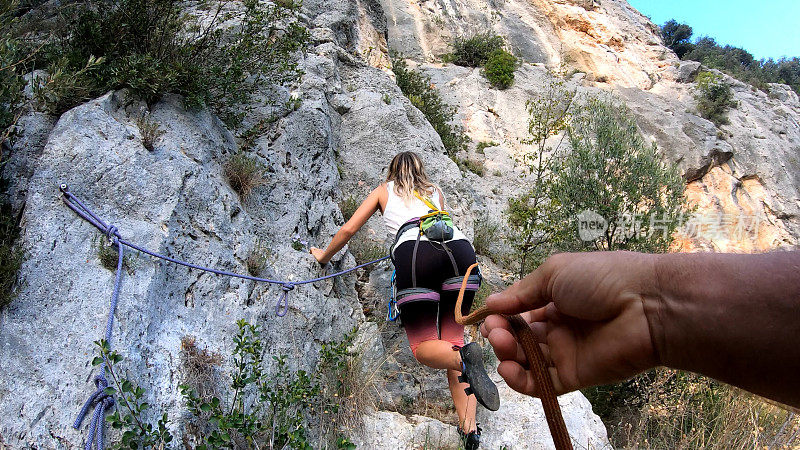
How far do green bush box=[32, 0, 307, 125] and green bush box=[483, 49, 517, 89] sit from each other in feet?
41.3

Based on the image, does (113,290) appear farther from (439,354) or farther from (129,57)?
(129,57)

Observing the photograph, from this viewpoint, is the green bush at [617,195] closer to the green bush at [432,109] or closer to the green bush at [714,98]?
the green bush at [432,109]

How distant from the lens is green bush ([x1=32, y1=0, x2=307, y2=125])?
156 inches

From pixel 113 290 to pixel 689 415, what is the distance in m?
5.15

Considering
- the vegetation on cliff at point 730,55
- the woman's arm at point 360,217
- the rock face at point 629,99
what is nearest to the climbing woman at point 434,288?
the woman's arm at point 360,217

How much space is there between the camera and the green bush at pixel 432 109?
38.1 feet

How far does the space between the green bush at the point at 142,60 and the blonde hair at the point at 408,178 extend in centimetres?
212

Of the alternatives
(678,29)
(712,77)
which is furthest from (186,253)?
(678,29)

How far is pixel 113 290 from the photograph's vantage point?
9.78ft

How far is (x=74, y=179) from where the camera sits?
133 inches

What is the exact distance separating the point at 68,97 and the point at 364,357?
3463mm

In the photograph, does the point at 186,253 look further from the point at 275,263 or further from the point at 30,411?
the point at 30,411

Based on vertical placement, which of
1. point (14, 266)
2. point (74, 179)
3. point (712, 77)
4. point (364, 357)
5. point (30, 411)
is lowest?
point (364, 357)

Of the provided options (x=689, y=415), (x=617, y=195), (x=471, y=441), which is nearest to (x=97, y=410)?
(x=471, y=441)
